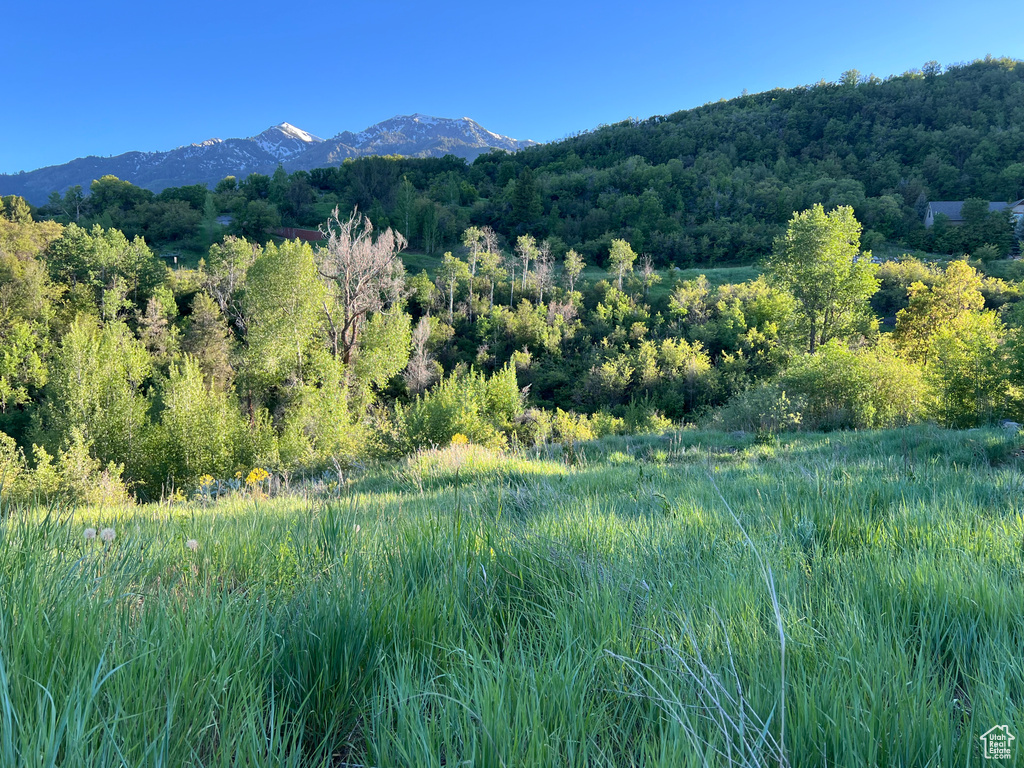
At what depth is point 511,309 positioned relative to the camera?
149ft

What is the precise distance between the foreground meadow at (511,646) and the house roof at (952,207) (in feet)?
244

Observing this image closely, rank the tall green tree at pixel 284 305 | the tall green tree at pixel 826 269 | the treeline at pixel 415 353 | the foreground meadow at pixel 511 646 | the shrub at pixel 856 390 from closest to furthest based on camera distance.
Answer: the foreground meadow at pixel 511 646
the shrub at pixel 856 390
the treeline at pixel 415 353
the tall green tree at pixel 826 269
the tall green tree at pixel 284 305

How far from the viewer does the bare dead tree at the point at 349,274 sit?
66.5 ft

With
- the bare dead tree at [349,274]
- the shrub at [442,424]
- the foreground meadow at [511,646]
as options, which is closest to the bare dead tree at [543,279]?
the bare dead tree at [349,274]

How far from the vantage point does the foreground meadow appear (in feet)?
2.44

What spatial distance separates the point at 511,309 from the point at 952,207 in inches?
2265

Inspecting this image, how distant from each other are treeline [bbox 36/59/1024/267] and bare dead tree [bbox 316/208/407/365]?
4002cm

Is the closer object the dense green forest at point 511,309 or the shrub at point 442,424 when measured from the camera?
the shrub at point 442,424

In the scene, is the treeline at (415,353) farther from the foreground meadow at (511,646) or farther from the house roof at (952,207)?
the house roof at (952,207)

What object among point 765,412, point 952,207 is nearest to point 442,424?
point 765,412

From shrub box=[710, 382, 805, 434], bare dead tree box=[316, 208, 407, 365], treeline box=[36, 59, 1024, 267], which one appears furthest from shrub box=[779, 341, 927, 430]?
treeline box=[36, 59, 1024, 267]

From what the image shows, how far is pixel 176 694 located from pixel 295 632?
0.28 metres

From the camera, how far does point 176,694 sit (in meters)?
0.77

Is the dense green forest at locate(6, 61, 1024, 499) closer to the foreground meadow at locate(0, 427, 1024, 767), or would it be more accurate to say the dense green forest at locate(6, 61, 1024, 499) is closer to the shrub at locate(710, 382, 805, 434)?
the shrub at locate(710, 382, 805, 434)
